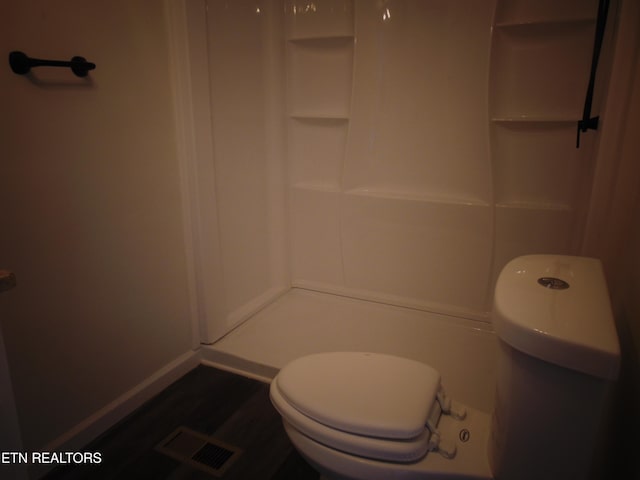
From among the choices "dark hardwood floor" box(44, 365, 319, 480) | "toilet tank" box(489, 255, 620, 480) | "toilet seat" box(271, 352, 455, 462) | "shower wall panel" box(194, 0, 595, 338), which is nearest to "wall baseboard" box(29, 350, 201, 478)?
"dark hardwood floor" box(44, 365, 319, 480)

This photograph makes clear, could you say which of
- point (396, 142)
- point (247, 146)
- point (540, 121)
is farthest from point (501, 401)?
point (247, 146)

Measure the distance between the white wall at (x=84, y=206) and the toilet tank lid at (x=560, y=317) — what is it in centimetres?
121

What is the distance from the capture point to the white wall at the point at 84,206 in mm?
1196

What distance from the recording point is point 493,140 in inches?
75.8

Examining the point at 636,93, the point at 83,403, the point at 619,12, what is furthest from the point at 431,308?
the point at 83,403

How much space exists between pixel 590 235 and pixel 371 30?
1272 millimetres

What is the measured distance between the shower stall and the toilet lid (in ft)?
2.80

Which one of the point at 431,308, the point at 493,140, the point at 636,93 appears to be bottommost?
the point at 431,308

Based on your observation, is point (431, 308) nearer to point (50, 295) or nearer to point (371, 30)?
point (371, 30)

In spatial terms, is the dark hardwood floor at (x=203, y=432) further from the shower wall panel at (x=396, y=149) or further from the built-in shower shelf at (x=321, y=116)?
the built-in shower shelf at (x=321, y=116)

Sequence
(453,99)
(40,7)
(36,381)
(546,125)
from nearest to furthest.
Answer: (40,7), (36,381), (546,125), (453,99)

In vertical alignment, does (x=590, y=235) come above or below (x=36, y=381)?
above

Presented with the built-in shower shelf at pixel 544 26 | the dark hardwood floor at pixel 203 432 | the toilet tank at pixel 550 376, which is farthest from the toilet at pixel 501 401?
the built-in shower shelf at pixel 544 26

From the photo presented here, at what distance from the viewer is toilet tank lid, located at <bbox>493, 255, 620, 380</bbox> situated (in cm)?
70
